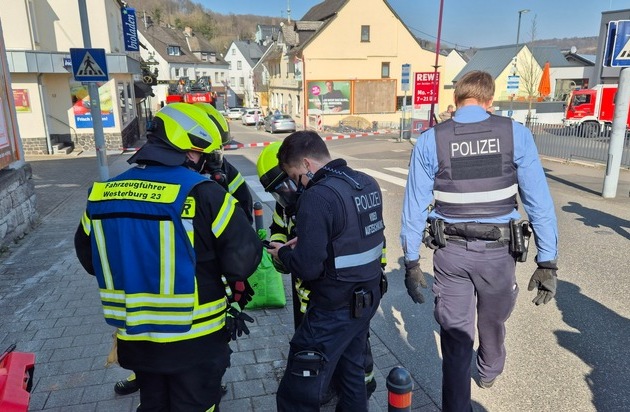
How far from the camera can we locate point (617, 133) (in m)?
9.74

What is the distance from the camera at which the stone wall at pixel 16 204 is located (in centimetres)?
698

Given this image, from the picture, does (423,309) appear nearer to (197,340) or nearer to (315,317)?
(315,317)

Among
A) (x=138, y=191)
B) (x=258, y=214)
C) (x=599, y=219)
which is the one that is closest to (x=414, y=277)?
(x=138, y=191)

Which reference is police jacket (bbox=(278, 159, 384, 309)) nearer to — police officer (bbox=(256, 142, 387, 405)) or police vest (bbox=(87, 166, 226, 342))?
police officer (bbox=(256, 142, 387, 405))

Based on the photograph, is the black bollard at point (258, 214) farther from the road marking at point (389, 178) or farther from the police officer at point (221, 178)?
the road marking at point (389, 178)

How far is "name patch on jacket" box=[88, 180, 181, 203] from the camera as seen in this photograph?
203 cm

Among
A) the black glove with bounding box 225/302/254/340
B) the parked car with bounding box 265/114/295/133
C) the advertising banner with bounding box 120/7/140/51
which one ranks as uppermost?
the advertising banner with bounding box 120/7/140/51

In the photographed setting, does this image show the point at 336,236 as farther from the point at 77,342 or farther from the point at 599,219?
the point at 599,219

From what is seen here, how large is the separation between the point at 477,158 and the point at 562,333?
7.84 ft

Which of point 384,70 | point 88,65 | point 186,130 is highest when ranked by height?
point 384,70

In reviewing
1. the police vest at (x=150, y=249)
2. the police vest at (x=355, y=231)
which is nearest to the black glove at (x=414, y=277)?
the police vest at (x=355, y=231)

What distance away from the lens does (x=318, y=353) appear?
244 centimetres

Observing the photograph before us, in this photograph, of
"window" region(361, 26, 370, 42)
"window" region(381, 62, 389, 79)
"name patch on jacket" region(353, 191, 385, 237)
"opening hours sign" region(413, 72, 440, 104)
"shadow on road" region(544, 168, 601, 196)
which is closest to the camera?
"name patch on jacket" region(353, 191, 385, 237)

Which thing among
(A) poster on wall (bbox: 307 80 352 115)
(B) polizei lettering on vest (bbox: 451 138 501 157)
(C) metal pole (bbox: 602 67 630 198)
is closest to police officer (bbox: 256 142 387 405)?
(B) polizei lettering on vest (bbox: 451 138 501 157)
